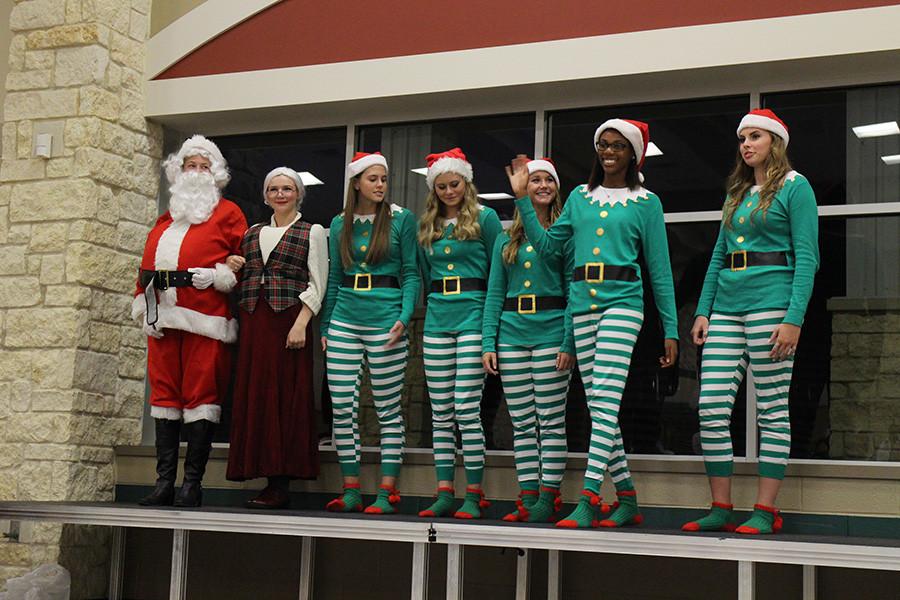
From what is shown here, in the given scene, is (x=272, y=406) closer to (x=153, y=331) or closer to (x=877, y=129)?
(x=153, y=331)

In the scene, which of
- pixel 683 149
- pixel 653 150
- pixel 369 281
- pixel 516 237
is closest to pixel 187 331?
pixel 369 281

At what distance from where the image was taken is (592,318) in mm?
4766

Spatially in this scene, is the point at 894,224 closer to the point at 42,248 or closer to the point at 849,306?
the point at 849,306

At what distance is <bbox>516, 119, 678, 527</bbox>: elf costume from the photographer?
4664 millimetres

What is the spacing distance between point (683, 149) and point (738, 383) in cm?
143

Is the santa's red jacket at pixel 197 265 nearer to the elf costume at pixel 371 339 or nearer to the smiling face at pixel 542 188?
the elf costume at pixel 371 339

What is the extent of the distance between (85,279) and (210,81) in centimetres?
127

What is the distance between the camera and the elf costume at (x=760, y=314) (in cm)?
456

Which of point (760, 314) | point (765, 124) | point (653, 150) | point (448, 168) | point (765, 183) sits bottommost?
A: point (760, 314)

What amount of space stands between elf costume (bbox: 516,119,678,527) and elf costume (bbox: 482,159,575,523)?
0.61ft

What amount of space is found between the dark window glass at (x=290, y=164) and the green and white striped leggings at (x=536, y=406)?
167 cm

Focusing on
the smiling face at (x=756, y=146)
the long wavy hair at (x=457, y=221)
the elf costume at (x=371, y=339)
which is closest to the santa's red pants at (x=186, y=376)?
the elf costume at (x=371, y=339)

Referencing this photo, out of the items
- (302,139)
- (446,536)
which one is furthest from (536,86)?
(446,536)

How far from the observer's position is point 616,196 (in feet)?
15.9
